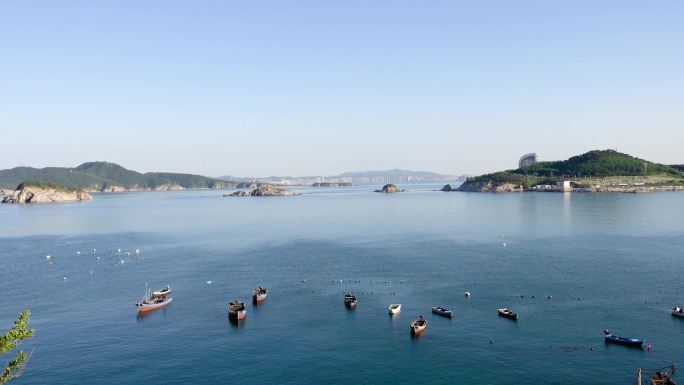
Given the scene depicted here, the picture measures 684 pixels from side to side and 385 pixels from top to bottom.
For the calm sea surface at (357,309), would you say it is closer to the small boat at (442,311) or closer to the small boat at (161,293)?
the small boat at (442,311)

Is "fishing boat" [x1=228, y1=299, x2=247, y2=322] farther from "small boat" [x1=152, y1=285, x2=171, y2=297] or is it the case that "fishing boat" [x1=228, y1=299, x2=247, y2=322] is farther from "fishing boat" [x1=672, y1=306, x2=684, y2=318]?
"fishing boat" [x1=672, y1=306, x2=684, y2=318]

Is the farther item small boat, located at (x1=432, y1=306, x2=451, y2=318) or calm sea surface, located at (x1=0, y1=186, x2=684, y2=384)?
small boat, located at (x1=432, y1=306, x2=451, y2=318)

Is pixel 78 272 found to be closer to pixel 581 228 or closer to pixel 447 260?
pixel 447 260

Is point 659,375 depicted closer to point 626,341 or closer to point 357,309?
point 626,341

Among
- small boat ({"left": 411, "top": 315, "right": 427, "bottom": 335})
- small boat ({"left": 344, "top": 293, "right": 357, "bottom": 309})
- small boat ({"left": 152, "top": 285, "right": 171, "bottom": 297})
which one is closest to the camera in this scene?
small boat ({"left": 411, "top": 315, "right": 427, "bottom": 335})

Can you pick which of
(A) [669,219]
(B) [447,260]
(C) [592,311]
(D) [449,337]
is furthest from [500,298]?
(A) [669,219]

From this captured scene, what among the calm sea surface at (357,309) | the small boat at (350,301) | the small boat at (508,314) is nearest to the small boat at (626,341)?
the calm sea surface at (357,309)

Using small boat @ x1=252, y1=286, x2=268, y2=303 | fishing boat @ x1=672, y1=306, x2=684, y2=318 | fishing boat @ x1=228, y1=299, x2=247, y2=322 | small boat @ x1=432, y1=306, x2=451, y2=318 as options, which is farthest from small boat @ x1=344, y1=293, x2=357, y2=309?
fishing boat @ x1=672, y1=306, x2=684, y2=318
